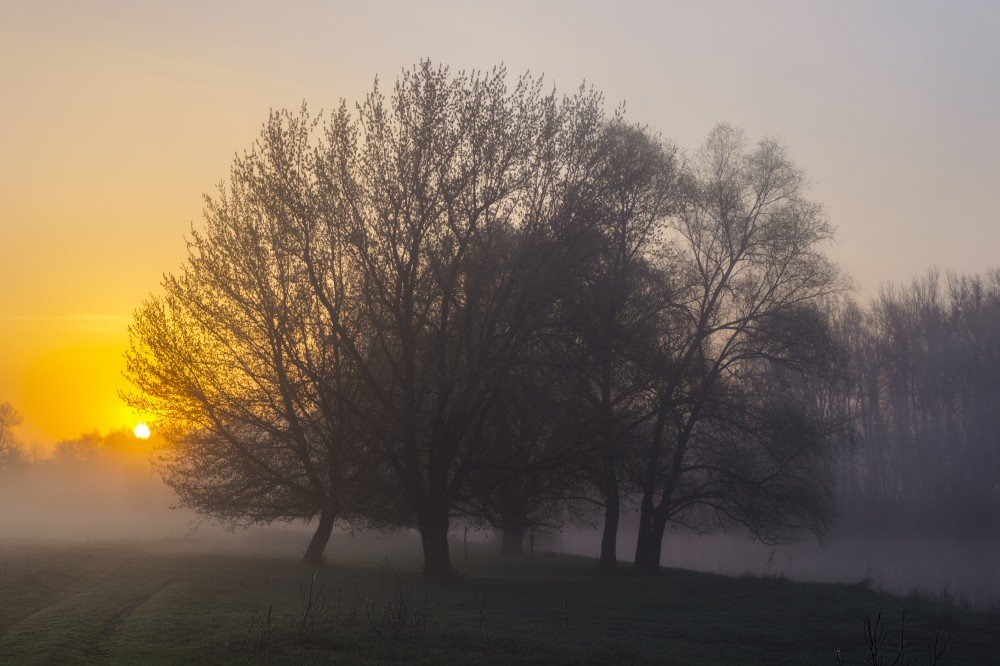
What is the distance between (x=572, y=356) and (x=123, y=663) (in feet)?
57.3

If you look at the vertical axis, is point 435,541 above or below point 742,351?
below

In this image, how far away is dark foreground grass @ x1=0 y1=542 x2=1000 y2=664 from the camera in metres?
15.5

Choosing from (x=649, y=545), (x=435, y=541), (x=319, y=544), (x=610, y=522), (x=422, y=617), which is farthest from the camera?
(x=610, y=522)

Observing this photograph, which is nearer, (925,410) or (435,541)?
(435,541)

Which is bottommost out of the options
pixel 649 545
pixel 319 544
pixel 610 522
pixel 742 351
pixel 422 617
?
pixel 422 617

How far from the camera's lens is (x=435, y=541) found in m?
28.0

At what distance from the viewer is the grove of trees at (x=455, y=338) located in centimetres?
2706

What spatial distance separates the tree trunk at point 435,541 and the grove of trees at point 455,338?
0.08 m

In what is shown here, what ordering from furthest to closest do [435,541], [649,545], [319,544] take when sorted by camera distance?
1. [649,545]
2. [319,544]
3. [435,541]

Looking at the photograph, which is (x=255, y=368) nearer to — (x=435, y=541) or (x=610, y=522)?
(x=435, y=541)

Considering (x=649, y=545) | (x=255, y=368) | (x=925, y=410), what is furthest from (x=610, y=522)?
(x=925, y=410)

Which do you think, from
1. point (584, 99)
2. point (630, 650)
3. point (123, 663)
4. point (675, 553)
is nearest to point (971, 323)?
point (675, 553)

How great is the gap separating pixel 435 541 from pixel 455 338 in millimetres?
7007

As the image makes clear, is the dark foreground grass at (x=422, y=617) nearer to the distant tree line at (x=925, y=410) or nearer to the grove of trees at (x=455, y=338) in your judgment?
the grove of trees at (x=455, y=338)
